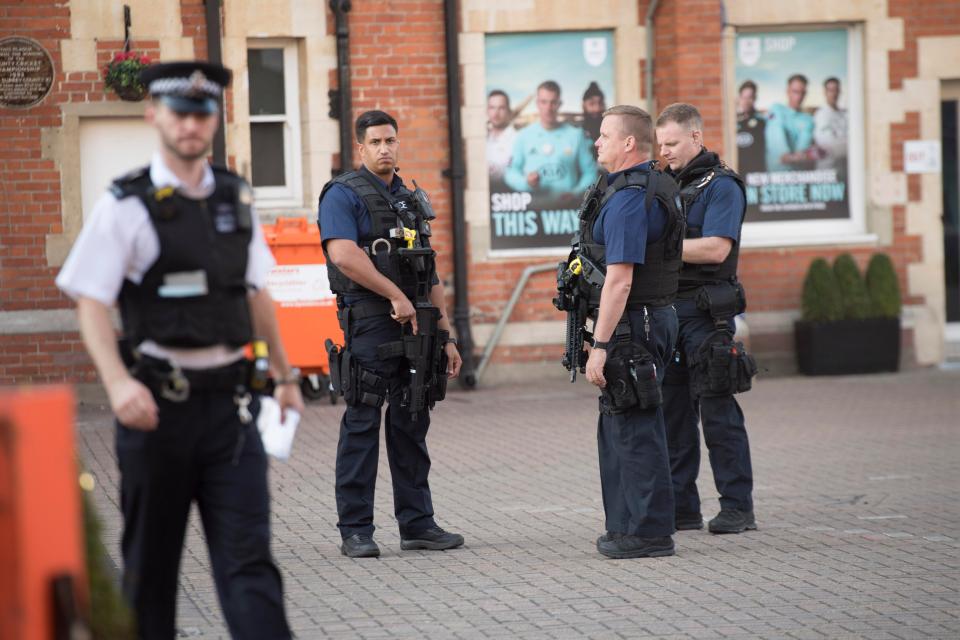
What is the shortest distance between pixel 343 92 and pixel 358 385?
24.2 feet

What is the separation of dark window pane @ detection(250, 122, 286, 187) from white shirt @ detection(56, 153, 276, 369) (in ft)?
33.2

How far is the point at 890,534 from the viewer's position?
788 cm

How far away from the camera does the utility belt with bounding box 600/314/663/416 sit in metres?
7.16

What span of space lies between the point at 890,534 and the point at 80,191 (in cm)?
872

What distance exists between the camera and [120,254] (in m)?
4.43

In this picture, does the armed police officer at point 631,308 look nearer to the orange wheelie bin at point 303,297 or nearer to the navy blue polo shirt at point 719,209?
the navy blue polo shirt at point 719,209

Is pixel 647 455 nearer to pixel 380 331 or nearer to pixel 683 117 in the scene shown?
pixel 380 331

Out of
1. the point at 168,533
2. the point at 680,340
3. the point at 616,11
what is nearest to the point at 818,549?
the point at 680,340

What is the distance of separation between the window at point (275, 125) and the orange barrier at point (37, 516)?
11.4m

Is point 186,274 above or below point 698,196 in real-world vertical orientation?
below

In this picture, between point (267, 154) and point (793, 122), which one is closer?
point (267, 154)

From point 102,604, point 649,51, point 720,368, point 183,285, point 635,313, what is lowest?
point 102,604

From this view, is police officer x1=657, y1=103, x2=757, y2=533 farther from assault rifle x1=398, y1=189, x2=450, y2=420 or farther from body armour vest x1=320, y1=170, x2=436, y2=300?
body armour vest x1=320, y1=170, x2=436, y2=300

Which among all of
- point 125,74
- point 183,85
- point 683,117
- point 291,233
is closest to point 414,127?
point 291,233
